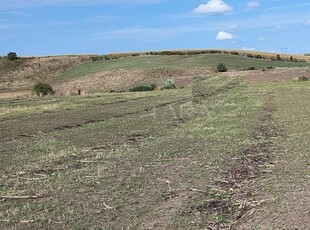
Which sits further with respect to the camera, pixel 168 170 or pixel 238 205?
pixel 168 170

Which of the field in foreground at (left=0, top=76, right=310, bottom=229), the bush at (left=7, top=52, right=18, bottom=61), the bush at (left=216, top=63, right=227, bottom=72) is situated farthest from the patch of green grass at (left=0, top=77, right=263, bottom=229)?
the bush at (left=7, top=52, right=18, bottom=61)

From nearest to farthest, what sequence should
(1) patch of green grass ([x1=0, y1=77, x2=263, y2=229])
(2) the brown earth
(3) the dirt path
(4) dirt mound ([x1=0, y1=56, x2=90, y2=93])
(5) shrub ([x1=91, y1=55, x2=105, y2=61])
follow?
1. (3) the dirt path
2. (1) patch of green grass ([x1=0, y1=77, x2=263, y2=229])
3. (2) the brown earth
4. (4) dirt mound ([x1=0, y1=56, x2=90, y2=93])
5. (5) shrub ([x1=91, y1=55, x2=105, y2=61])

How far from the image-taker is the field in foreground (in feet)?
25.6

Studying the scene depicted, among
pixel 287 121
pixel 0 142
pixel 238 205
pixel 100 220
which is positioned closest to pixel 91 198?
pixel 100 220

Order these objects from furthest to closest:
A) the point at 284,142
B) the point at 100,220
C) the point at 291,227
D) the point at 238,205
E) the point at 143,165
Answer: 1. the point at 284,142
2. the point at 143,165
3. the point at 238,205
4. the point at 100,220
5. the point at 291,227

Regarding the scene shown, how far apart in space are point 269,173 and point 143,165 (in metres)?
3.14

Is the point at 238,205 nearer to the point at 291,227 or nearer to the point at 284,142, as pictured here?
the point at 291,227

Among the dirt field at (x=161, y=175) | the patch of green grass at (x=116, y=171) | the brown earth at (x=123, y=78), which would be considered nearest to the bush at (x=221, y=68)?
the brown earth at (x=123, y=78)

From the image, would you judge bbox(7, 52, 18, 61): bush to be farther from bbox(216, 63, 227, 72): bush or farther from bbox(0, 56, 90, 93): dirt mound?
bbox(216, 63, 227, 72): bush

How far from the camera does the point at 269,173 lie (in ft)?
34.9

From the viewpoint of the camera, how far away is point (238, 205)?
8.29 meters

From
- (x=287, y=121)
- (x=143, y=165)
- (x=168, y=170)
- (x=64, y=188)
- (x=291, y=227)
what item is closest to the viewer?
(x=291, y=227)

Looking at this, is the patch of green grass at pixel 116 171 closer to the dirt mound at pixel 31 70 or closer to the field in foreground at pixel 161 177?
the field in foreground at pixel 161 177

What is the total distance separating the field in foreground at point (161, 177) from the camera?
25.6ft
